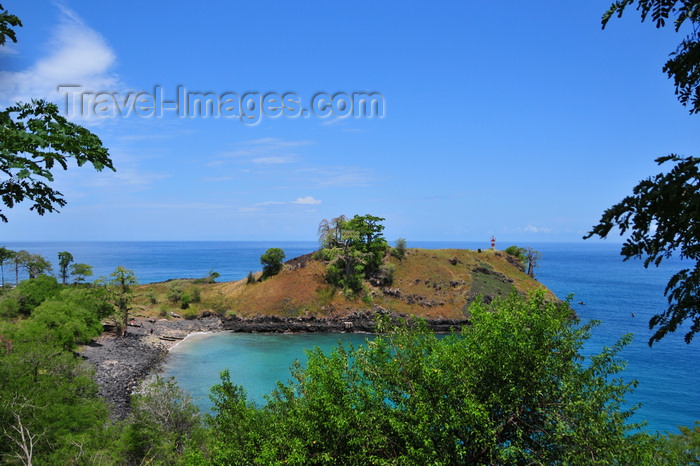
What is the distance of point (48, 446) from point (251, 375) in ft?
63.2

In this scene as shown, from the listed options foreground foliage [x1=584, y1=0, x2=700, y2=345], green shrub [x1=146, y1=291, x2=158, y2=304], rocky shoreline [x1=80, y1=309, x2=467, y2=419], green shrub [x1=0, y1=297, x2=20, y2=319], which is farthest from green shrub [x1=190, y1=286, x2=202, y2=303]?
foreground foliage [x1=584, y1=0, x2=700, y2=345]

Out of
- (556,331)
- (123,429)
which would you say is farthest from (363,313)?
(556,331)

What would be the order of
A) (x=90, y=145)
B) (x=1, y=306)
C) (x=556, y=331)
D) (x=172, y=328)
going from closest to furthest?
(x=90, y=145), (x=556, y=331), (x=1, y=306), (x=172, y=328)

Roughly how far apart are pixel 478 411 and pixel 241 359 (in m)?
35.3

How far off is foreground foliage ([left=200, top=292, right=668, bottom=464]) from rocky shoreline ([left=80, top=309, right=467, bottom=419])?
16.8 metres

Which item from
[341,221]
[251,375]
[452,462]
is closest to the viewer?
[452,462]

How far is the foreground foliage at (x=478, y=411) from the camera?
381 inches

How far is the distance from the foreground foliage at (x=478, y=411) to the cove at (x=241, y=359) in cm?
1847

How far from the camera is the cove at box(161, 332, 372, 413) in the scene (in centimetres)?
3323

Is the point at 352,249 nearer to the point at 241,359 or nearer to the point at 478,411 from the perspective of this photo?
the point at 241,359

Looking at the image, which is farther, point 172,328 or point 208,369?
point 172,328

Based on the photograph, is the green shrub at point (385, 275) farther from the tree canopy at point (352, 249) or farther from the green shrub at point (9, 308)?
the green shrub at point (9, 308)

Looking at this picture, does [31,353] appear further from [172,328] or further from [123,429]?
[172,328]

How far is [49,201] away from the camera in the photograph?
5.82 metres
